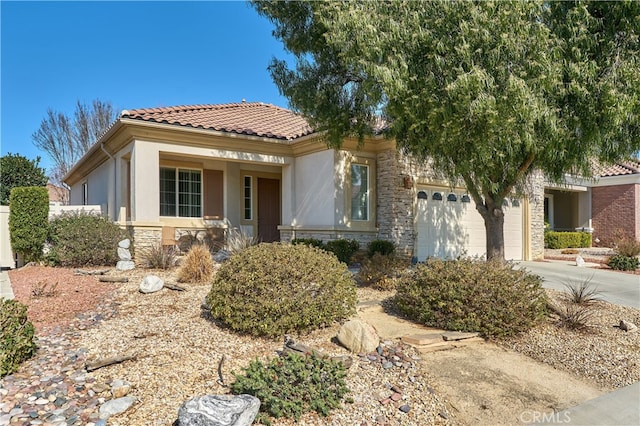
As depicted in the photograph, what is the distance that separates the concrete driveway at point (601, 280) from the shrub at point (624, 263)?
55 centimetres

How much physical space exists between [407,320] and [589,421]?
9.13ft

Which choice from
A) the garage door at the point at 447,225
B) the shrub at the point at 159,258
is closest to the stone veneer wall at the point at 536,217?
the garage door at the point at 447,225

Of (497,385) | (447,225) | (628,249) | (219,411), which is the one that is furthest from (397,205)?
(219,411)

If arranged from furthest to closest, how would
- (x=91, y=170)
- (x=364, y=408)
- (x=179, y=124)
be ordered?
(x=91, y=170) < (x=179, y=124) < (x=364, y=408)

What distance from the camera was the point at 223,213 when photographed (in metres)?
14.4

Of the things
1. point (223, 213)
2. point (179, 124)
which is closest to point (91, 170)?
point (223, 213)

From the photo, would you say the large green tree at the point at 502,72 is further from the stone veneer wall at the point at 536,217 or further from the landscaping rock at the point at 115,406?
the stone veneer wall at the point at 536,217

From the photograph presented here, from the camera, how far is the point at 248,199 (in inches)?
597

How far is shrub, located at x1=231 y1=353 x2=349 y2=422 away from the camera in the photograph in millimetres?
3510

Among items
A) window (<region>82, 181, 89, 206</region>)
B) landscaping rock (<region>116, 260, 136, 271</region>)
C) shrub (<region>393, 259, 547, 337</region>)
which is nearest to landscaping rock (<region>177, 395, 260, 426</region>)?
shrub (<region>393, 259, 547, 337</region>)

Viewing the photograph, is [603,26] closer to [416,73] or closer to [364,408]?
[416,73]

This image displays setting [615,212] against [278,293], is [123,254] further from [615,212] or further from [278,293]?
[615,212]

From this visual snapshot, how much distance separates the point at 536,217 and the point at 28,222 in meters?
16.5

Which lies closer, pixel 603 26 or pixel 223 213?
pixel 603 26
